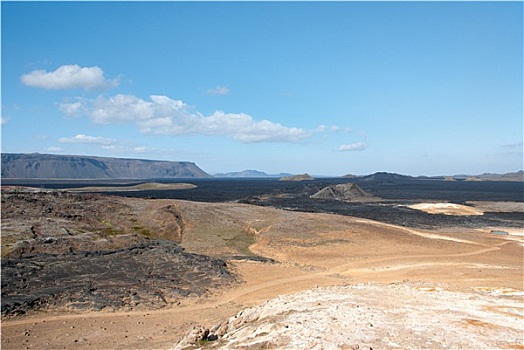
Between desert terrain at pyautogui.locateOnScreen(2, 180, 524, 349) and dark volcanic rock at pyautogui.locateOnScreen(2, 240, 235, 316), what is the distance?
0.40ft

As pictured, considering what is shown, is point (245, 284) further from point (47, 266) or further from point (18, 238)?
point (18, 238)

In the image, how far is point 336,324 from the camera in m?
14.2

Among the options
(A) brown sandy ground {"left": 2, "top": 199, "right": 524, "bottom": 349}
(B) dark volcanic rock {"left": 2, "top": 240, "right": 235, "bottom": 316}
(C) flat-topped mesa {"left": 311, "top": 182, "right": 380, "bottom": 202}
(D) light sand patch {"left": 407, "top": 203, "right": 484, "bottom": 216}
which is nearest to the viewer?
(A) brown sandy ground {"left": 2, "top": 199, "right": 524, "bottom": 349}

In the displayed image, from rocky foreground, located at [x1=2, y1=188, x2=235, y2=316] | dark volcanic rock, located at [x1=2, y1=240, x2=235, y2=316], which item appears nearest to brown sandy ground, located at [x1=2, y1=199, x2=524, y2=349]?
dark volcanic rock, located at [x1=2, y1=240, x2=235, y2=316]

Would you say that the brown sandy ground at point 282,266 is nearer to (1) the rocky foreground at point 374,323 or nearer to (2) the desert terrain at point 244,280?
(2) the desert terrain at point 244,280

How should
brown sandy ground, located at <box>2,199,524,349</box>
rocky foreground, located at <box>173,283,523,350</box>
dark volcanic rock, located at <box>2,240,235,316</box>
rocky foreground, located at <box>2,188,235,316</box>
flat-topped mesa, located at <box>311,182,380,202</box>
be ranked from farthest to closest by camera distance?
flat-topped mesa, located at <box>311,182,380,202</box>
rocky foreground, located at <box>2,188,235,316</box>
dark volcanic rock, located at <box>2,240,235,316</box>
brown sandy ground, located at <box>2,199,524,349</box>
rocky foreground, located at <box>173,283,523,350</box>

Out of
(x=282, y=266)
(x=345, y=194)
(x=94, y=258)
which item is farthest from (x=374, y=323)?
(x=345, y=194)

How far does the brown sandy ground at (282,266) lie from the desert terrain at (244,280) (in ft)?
0.42

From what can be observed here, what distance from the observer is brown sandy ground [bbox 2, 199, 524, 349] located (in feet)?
63.7

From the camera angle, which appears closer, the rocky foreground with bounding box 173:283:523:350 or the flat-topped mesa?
the rocky foreground with bounding box 173:283:523:350

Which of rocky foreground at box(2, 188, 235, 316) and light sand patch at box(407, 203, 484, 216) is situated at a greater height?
light sand patch at box(407, 203, 484, 216)

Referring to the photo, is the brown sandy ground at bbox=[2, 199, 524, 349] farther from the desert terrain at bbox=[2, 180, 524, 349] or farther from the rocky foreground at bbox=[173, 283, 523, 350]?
the rocky foreground at bbox=[173, 283, 523, 350]

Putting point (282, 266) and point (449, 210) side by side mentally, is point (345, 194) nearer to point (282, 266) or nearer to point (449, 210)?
point (449, 210)

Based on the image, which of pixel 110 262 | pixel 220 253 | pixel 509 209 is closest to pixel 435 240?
pixel 220 253
